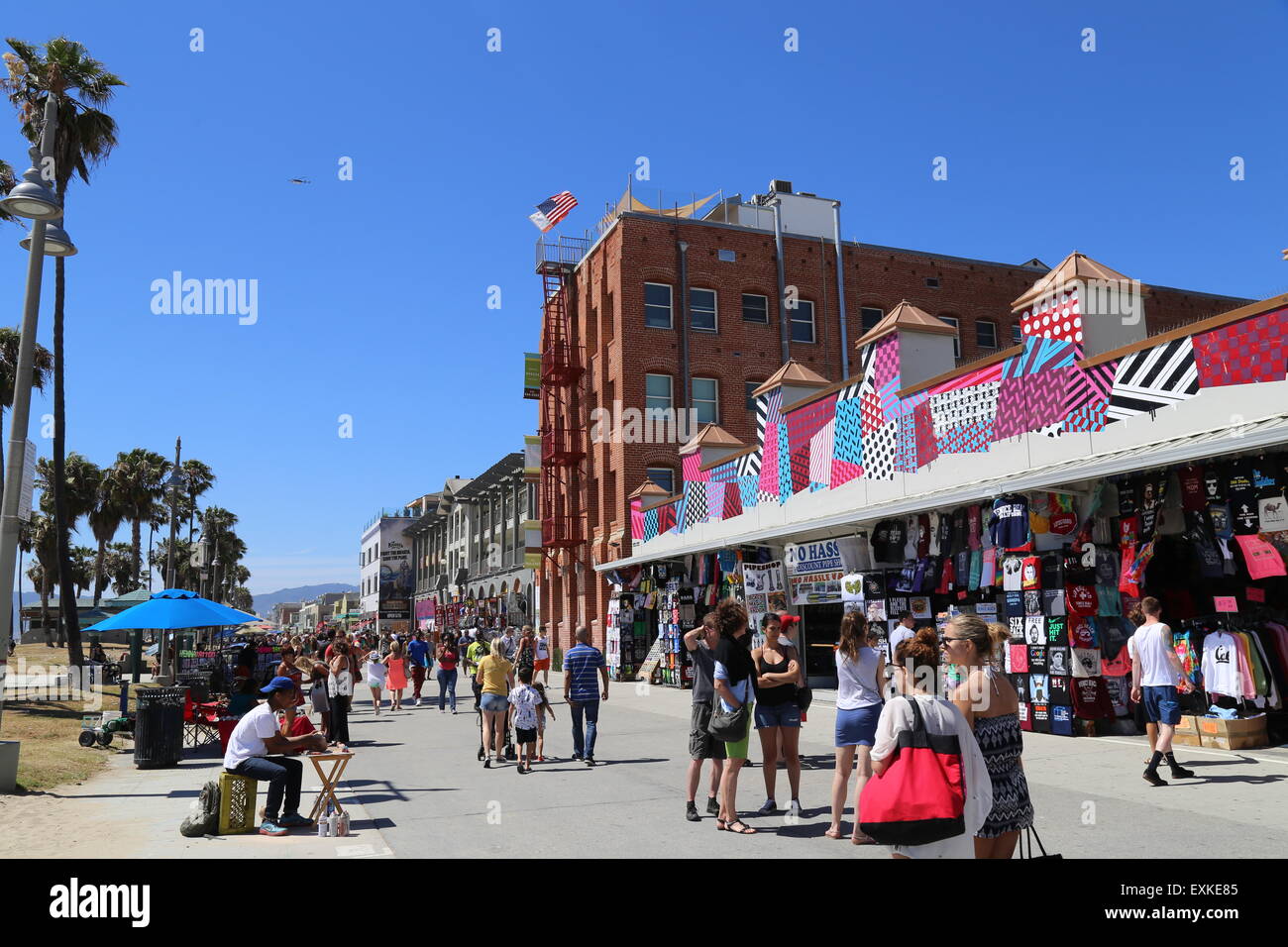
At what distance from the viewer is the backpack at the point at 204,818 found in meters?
8.27

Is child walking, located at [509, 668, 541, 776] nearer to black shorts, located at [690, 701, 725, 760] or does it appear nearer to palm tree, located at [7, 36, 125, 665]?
black shorts, located at [690, 701, 725, 760]

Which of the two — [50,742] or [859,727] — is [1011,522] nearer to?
[859,727]

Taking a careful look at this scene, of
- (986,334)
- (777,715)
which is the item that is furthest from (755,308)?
(777,715)

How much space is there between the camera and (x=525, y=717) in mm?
12352

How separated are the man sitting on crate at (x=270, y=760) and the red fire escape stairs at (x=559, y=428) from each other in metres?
27.0

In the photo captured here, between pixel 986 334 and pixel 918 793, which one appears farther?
pixel 986 334

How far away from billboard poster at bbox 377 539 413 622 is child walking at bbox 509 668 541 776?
253 ft

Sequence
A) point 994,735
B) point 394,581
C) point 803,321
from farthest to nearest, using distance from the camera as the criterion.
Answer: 1. point 394,581
2. point 803,321
3. point 994,735

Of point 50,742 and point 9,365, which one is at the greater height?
point 9,365

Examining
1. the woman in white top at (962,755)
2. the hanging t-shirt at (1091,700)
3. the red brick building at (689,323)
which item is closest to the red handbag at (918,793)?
the woman in white top at (962,755)

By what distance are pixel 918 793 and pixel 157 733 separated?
12089 mm

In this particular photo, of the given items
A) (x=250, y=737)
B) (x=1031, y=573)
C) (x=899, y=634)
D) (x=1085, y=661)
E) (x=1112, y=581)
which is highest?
(x=1031, y=573)

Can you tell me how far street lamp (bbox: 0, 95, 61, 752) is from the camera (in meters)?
10.9
